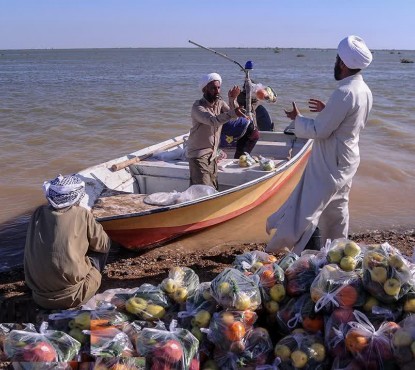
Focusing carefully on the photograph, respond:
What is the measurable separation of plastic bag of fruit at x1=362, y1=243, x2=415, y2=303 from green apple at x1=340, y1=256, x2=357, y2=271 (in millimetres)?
173

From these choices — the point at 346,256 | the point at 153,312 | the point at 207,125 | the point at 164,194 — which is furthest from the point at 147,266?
the point at 346,256

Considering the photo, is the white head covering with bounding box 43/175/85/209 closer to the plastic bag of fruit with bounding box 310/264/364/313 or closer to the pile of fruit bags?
the pile of fruit bags

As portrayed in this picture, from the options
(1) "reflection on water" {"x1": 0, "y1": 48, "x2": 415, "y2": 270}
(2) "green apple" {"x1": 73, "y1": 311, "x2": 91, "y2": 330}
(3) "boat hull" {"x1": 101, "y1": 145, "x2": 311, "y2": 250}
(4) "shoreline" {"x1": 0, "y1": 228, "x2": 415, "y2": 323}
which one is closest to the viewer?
(2) "green apple" {"x1": 73, "y1": 311, "x2": 91, "y2": 330}

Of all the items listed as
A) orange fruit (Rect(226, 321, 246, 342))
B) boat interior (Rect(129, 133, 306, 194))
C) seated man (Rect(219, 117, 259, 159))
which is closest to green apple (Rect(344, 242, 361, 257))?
orange fruit (Rect(226, 321, 246, 342))

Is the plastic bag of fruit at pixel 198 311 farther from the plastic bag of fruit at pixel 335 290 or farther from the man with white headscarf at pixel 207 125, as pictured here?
the man with white headscarf at pixel 207 125

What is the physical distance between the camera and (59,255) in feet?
10.9

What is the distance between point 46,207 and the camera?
341 centimetres

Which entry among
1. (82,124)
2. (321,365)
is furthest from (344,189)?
(82,124)

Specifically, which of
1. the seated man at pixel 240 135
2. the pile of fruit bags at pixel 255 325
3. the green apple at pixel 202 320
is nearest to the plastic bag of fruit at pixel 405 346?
the pile of fruit bags at pixel 255 325

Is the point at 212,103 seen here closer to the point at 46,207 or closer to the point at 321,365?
the point at 46,207

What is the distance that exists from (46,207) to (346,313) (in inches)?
85.2

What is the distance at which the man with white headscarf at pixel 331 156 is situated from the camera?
12.8ft

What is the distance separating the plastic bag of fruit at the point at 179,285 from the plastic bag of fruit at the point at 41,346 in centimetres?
69

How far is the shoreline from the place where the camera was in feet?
14.5
